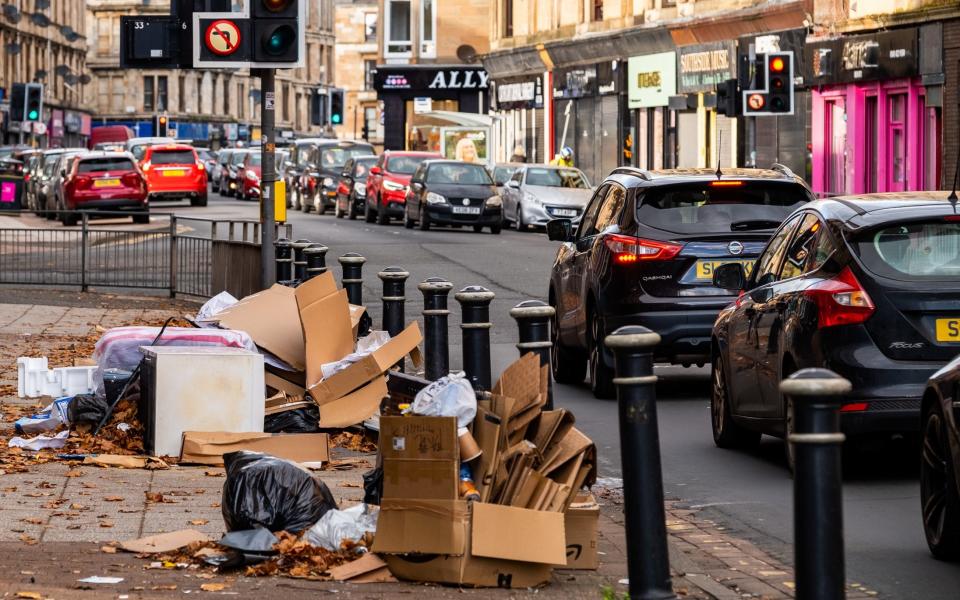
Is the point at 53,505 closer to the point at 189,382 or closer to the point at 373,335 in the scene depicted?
the point at 189,382

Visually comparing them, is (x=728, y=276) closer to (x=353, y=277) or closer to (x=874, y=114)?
(x=353, y=277)

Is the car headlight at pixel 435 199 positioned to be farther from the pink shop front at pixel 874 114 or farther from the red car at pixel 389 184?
the pink shop front at pixel 874 114

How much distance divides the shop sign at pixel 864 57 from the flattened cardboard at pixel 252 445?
27.5m

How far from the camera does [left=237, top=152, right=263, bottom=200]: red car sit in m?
66.6

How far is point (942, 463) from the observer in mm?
7945

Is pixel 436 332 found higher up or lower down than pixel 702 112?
lower down

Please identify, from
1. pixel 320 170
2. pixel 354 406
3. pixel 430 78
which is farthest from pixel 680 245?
pixel 430 78

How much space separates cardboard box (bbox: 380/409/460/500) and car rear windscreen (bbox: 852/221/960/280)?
3.45 meters

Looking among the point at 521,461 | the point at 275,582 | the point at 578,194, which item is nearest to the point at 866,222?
the point at 521,461

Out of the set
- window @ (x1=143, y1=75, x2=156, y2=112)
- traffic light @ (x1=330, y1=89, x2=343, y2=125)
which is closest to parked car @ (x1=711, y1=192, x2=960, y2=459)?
traffic light @ (x1=330, y1=89, x2=343, y2=125)

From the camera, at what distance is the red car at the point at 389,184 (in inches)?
1809

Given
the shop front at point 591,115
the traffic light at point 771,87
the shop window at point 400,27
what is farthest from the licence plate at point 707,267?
the shop window at point 400,27

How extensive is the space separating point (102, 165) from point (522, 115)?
77.6ft

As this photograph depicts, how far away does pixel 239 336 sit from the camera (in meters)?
11.6
